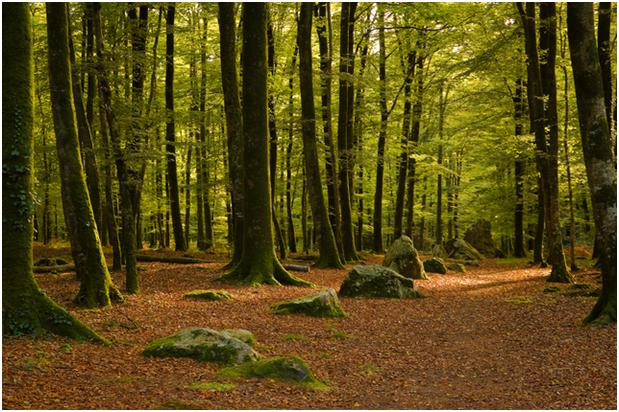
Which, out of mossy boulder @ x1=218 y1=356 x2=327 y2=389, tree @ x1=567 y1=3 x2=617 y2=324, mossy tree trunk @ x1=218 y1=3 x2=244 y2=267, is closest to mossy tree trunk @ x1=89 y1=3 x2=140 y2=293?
mossy tree trunk @ x1=218 y1=3 x2=244 y2=267

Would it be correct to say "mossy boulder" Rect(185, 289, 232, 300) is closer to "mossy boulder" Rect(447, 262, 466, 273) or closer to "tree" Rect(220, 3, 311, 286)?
"tree" Rect(220, 3, 311, 286)

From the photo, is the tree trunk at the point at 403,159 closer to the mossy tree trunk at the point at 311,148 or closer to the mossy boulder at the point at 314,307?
the mossy tree trunk at the point at 311,148

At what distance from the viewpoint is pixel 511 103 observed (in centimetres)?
2508

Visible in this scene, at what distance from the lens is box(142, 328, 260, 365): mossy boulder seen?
7176 mm

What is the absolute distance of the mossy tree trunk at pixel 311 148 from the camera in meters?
18.3

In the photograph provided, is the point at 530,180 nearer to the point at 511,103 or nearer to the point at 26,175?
the point at 511,103

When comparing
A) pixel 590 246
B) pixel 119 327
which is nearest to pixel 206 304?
pixel 119 327

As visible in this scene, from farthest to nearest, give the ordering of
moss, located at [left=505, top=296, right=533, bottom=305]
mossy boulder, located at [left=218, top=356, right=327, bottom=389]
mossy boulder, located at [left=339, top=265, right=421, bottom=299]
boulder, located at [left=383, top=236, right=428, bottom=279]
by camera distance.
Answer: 1. boulder, located at [left=383, top=236, right=428, bottom=279]
2. mossy boulder, located at [left=339, top=265, right=421, bottom=299]
3. moss, located at [left=505, top=296, right=533, bottom=305]
4. mossy boulder, located at [left=218, top=356, right=327, bottom=389]

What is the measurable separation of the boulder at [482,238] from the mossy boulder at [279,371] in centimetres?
2553

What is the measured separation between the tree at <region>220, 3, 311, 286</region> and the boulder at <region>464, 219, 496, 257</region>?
18841 millimetres

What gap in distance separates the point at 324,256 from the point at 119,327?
10671mm

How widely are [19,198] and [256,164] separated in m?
7.47

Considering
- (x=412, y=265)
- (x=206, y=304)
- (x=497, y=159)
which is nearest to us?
(x=206, y=304)

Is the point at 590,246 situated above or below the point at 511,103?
below
